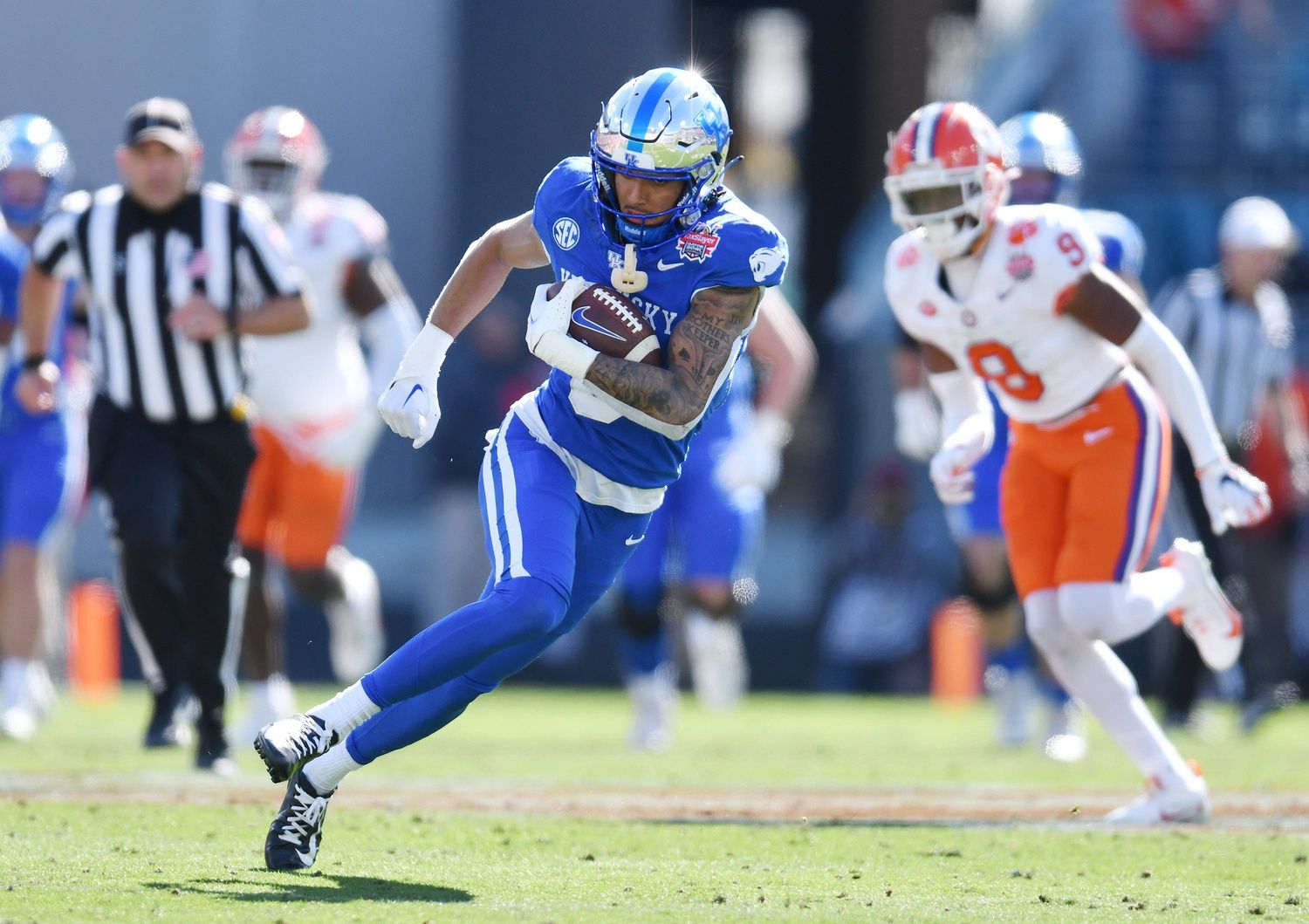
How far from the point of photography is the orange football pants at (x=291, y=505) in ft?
27.7

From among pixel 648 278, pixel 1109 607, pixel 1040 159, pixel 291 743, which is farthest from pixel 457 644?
pixel 1040 159

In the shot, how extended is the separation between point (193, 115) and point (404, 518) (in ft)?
10.7

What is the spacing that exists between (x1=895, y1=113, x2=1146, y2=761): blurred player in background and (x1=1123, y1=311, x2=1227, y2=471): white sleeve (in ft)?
5.08

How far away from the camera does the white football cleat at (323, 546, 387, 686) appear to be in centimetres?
901

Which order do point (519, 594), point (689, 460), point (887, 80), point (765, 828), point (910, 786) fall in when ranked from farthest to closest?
point (887, 80) < point (689, 460) < point (910, 786) < point (765, 828) < point (519, 594)

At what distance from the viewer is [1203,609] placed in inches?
248

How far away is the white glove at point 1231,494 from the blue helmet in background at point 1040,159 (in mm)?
2449

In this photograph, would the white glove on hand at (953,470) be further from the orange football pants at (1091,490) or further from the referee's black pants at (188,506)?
the referee's black pants at (188,506)

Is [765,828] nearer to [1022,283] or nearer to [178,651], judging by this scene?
[1022,283]

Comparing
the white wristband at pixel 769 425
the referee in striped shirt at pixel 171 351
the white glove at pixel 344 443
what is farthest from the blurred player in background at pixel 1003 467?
the referee in striped shirt at pixel 171 351

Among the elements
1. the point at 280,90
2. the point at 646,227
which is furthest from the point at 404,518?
the point at 646,227

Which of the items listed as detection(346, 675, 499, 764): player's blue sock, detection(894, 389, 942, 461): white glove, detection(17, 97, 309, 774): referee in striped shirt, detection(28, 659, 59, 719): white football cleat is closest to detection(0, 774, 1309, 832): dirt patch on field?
detection(17, 97, 309, 774): referee in striped shirt

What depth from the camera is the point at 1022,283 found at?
6.00 m

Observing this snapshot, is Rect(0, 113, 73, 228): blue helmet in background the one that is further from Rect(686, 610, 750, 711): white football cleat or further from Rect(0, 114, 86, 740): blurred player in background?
Rect(686, 610, 750, 711): white football cleat
